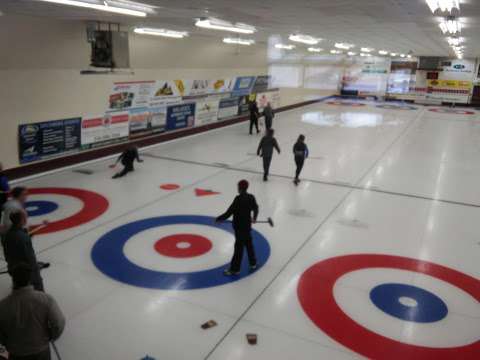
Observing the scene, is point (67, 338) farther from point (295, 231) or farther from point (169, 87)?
point (169, 87)

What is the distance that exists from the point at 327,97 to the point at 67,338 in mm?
32740

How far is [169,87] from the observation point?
14961mm

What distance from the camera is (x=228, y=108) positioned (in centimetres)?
1927

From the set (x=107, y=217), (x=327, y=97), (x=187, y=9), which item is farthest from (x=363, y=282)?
(x=327, y=97)

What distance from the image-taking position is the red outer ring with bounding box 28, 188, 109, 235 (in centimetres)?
755

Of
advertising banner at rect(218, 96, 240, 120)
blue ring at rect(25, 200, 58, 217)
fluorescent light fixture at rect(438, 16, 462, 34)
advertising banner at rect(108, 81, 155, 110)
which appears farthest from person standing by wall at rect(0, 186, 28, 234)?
advertising banner at rect(218, 96, 240, 120)

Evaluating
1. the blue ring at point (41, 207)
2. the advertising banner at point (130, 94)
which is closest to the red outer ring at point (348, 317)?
the blue ring at point (41, 207)

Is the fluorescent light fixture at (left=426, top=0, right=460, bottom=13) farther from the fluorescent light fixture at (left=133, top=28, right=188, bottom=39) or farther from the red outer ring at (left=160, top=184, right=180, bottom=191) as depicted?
the fluorescent light fixture at (left=133, top=28, right=188, bottom=39)

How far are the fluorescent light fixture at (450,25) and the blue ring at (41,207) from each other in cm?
938

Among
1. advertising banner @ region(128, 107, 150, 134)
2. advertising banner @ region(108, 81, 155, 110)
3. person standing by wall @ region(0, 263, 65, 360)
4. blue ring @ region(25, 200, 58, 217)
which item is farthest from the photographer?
A: advertising banner @ region(128, 107, 150, 134)

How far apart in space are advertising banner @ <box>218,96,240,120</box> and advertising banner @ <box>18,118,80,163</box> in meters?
8.19

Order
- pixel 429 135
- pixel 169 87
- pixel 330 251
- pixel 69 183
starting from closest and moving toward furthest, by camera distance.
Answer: pixel 330 251
pixel 69 183
pixel 169 87
pixel 429 135

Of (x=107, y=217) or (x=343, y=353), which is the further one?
(x=107, y=217)

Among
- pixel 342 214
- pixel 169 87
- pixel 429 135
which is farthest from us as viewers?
pixel 429 135
